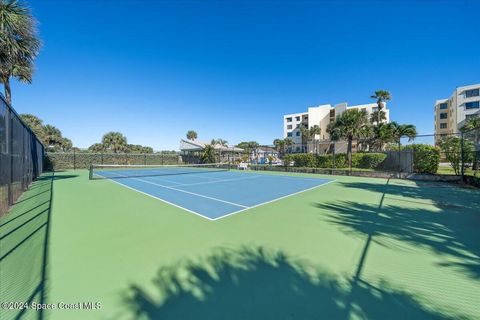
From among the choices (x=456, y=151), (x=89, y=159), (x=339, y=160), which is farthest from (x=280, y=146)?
(x=456, y=151)

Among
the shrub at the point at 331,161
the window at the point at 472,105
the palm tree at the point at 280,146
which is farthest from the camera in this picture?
the window at the point at 472,105

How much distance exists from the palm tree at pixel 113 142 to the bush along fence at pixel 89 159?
7.90 meters

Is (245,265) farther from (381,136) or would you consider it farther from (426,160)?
(381,136)

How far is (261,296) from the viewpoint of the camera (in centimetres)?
262

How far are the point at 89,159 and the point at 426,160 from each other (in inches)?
1387

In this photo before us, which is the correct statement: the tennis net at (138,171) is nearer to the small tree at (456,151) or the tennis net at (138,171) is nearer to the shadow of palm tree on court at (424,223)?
the shadow of palm tree on court at (424,223)

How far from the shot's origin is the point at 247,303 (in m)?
2.49

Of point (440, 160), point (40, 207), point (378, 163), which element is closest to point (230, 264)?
point (40, 207)

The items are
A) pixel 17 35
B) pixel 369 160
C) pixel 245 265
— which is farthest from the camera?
→ pixel 369 160

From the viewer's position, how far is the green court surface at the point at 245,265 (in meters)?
2.43

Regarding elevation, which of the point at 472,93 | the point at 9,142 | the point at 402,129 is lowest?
the point at 9,142

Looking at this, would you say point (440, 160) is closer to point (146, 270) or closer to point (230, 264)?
point (230, 264)

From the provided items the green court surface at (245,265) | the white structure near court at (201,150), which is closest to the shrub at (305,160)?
the white structure near court at (201,150)

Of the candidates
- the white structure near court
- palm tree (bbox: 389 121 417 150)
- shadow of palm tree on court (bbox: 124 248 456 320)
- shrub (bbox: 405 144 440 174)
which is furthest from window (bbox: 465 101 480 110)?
→ shadow of palm tree on court (bbox: 124 248 456 320)
